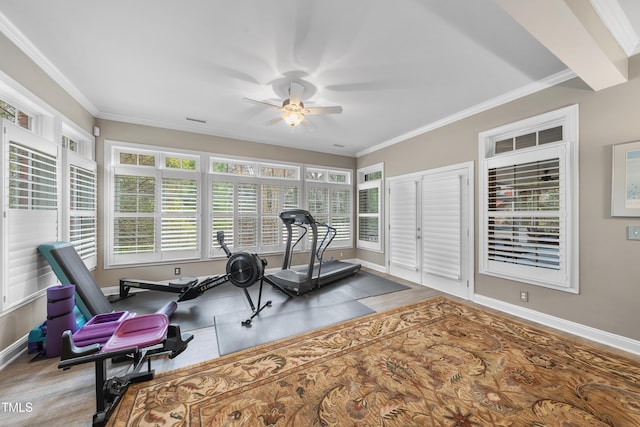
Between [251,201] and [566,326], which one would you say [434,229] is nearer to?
[566,326]

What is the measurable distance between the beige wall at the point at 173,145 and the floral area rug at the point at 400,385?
2.84 meters

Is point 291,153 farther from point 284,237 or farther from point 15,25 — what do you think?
point 15,25

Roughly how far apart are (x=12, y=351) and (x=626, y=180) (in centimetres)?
622

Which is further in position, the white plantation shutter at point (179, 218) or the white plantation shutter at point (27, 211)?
the white plantation shutter at point (179, 218)

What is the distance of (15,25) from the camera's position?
2.18 m

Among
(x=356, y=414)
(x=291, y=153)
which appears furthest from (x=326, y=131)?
(x=356, y=414)

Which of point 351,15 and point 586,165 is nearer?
point 351,15

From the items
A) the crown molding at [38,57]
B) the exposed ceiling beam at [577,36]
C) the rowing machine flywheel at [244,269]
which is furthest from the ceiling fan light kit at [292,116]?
the crown molding at [38,57]

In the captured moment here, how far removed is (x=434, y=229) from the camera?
14.9ft

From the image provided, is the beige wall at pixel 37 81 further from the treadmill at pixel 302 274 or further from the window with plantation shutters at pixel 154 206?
the treadmill at pixel 302 274

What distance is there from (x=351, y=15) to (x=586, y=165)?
3048 millimetres

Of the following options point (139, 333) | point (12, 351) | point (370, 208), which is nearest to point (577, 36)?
point (139, 333)

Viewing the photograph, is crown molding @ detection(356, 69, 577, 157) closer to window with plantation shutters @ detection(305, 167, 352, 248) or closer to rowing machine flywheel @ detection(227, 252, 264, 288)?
window with plantation shutters @ detection(305, 167, 352, 248)

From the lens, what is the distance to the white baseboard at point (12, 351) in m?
2.18
